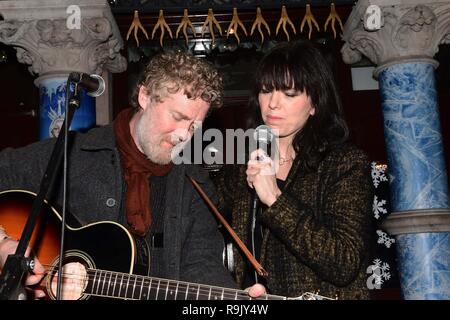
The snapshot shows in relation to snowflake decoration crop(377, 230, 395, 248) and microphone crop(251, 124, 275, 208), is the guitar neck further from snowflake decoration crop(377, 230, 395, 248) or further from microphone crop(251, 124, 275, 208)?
snowflake decoration crop(377, 230, 395, 248)

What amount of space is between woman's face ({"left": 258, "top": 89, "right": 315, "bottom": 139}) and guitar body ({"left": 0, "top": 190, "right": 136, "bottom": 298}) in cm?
89

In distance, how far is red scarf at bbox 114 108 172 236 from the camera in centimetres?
263

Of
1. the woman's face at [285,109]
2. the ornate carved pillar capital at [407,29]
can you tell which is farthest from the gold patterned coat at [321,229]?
the ornate carved pillar capital at [407,29]

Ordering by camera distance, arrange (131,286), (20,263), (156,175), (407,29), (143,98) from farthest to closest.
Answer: (407,29)
(143,98)
(156,175)
(131,286)
(20,263)

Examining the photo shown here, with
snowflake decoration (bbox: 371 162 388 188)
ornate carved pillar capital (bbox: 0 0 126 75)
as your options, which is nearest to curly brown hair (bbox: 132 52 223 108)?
ornate carved pillar capital (bbox: 0 0 126 75)

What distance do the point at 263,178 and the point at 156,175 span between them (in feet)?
2.38

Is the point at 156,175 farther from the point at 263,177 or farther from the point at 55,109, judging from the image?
the point at 55,109

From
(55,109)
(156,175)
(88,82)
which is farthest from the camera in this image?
(55,109)

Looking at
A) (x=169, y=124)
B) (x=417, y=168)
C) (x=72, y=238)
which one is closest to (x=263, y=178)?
(x=169, y=124)

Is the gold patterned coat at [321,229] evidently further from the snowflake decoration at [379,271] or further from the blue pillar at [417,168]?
the snowflake decoration at [379,271]

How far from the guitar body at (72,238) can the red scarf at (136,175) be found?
188 millimetres

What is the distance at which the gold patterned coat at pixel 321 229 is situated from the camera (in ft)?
7.41

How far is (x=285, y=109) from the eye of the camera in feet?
8.52

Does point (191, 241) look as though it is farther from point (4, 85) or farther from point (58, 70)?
point (4, 85)
